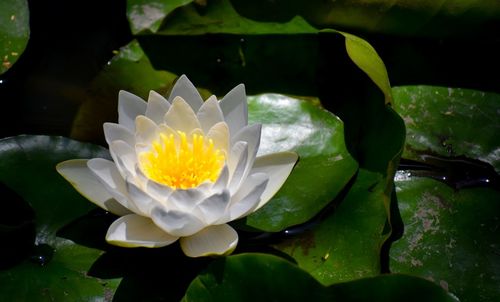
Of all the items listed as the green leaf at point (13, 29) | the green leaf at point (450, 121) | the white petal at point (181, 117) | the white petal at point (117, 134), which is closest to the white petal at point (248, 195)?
the white petal at point (181, 117)

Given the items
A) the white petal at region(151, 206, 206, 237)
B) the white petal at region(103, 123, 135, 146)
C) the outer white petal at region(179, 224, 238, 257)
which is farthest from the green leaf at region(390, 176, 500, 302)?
the white petal at region(103, 123, 135, 146)

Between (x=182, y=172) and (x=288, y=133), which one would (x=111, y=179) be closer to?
(x=182, y=172)

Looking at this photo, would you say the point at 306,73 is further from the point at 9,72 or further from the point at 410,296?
the point at 9,72

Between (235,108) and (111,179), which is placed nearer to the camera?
(111,179)

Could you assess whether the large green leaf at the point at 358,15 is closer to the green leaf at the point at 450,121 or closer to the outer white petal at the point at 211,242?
the green leaf at the point at 450,121

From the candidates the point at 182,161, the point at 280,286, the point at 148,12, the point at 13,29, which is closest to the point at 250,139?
the point at 182,161

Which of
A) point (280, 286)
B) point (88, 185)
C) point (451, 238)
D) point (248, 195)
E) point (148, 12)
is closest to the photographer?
point (280, 286)

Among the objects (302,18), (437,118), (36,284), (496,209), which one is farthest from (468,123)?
(36,284)
